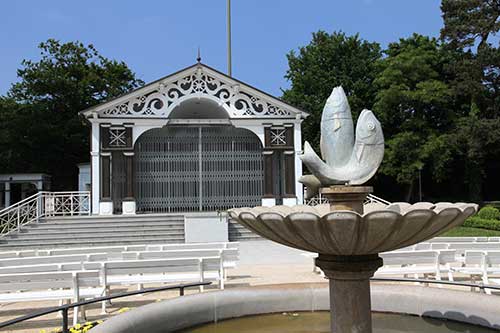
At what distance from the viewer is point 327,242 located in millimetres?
4145

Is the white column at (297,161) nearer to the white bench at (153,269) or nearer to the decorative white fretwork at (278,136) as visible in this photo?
the decorative white fretwork at (278,136)

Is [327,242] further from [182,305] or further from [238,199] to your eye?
[238,199]

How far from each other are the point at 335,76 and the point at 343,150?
107ft

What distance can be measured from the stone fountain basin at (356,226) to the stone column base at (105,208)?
17.6 metres

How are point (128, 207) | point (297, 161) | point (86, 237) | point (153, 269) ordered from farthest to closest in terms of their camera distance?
point (297, 161) < point (128, 207) < point (86, 237) < point (153, 269)

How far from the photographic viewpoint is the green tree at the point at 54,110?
38.7m

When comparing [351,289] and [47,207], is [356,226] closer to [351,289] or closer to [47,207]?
[351,289]

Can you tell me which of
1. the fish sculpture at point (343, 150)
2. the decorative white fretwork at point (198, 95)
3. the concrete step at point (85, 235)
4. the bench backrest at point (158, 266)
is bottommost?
the concrete step at point (85, 235)

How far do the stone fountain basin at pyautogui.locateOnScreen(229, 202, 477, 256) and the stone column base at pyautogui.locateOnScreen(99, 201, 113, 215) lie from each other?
17.6m

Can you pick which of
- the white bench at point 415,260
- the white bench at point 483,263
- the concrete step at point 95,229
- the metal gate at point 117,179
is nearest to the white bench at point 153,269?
the white bench at point 415,260

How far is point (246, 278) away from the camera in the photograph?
35.2 feet

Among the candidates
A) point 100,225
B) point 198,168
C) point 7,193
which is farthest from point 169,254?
point 7,193

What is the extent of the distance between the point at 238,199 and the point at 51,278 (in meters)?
16.2

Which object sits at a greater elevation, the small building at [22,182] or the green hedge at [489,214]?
the small building at [22,182]
